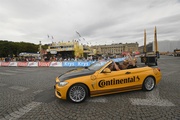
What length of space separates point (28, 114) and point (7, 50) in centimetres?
7636

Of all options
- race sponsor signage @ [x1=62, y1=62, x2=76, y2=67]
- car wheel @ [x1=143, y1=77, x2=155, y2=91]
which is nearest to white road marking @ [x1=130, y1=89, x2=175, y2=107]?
car wheel @ [x1=143, y1=77, x2=155, y2=91]

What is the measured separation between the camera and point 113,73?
201 inches

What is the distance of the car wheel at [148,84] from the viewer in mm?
5711

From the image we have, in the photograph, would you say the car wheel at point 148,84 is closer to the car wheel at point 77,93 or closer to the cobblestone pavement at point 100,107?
the cobblestone pavement at point 100,107

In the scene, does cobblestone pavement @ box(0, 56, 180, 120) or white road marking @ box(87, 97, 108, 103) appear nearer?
cobblestone pavement @ box(0, 56, 180, 120)

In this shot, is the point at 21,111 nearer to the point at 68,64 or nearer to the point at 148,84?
the point at 148,84

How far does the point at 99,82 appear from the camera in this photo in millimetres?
4828

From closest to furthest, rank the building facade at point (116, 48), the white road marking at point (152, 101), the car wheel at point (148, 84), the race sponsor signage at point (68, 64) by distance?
the white road marking at point (152, 101) → the car wheel at point (148, 84) → the race sponsor signage at point (68, 64) → the building facade at point (116, 48)

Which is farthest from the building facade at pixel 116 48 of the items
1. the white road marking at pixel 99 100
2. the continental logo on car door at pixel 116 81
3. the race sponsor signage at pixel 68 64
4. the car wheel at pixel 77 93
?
the car wheel at pixel 77 93

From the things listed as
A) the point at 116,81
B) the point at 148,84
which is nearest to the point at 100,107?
the point at 116,81

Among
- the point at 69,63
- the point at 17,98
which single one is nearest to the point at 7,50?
the point at 69,63

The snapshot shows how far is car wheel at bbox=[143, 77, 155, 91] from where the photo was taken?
571 centimetres

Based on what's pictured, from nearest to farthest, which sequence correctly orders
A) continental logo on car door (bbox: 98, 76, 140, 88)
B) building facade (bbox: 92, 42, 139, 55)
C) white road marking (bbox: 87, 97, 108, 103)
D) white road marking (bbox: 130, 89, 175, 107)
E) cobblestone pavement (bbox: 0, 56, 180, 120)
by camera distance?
cobblestone pavement (bbox: 0, 56, 180, 120) < white road marking (bbox: 130, 89, 175, 107) < white road marking (bbox: 87, 97, 108, 103) < continental logo on car door (bbox: 98, 76, 140, 88) < building facade (bbox: 92, 42, 139, 55)

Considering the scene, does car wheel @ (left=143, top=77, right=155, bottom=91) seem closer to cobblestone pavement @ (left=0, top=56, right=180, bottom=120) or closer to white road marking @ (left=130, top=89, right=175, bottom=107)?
cobblestone pavement @ (left=0, top=56, right=180, bottom=120)
